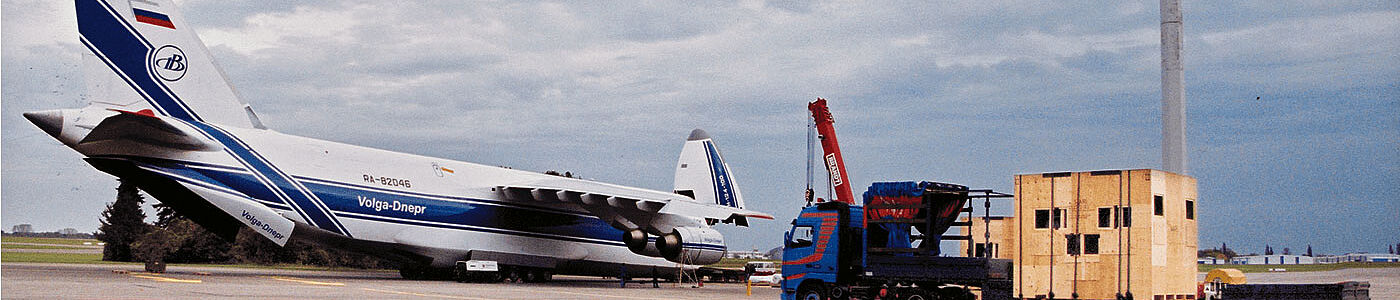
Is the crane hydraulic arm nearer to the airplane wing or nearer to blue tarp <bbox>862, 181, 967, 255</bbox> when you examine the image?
the airplane wing

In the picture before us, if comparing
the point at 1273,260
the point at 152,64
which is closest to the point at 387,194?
the point at 152,64

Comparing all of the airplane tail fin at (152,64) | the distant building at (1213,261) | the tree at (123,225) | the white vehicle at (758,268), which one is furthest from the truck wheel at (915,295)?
the distant building at (1213,261)

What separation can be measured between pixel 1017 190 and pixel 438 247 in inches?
577

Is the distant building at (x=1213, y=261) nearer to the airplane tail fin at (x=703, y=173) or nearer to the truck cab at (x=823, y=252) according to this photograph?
the airplane tail fin at (x=703, y=173)

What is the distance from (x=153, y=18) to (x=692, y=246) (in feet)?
46.4

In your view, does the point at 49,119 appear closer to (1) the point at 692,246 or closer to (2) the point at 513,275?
(2) the point at 513,275

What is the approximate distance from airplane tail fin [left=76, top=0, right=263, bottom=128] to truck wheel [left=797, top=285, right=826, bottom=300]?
1315cm

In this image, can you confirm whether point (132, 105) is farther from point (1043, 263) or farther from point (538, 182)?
point (1043, 263)

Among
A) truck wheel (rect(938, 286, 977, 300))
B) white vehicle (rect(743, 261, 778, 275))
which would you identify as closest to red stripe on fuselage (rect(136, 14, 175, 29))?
truck wheel (rect(938, 286, 977, 300))

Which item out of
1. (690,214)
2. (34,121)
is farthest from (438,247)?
(34,121)

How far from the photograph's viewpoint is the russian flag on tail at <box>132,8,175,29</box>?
Result: 2222 cm

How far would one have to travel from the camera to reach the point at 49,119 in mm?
20641

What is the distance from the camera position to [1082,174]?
55.1 ft

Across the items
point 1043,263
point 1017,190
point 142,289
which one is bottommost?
point 142,289
